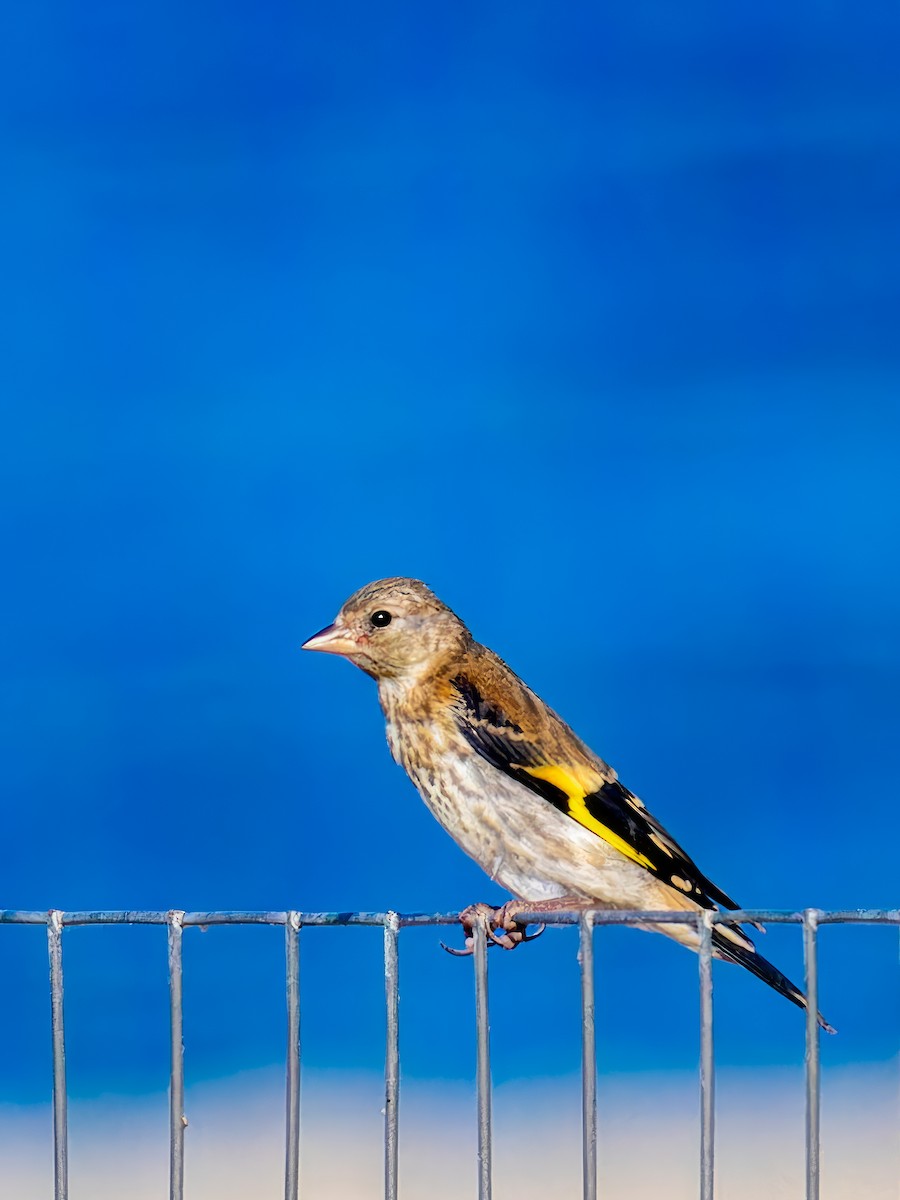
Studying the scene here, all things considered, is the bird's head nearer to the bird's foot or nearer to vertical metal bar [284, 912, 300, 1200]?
the bird's foot

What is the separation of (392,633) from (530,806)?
85 centimetres

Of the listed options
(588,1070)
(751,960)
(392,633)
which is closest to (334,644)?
(392,633)

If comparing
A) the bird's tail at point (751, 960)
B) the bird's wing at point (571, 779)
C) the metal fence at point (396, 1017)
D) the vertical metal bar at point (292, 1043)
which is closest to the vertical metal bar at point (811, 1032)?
the metal fence at point (396, 1017)

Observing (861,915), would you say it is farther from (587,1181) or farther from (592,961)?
(587,1181)

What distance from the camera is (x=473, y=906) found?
5.22 metres

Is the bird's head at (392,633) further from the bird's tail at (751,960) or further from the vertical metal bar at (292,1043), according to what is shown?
the vertical metal bar at (292,1043)

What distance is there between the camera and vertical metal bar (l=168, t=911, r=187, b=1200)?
3441 mm

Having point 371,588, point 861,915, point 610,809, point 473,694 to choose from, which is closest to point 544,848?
point 610,809

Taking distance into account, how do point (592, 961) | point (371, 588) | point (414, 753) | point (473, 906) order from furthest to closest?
point (371, 588) < point (414, 753) < point (473, 906) < point (592, 961)

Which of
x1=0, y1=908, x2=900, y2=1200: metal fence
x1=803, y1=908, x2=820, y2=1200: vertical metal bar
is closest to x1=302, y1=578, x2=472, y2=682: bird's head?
x1=0, y1=908, x2=900, y2=1200: metal fence

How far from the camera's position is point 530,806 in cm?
543

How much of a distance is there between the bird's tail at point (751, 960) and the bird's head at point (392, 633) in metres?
1.43

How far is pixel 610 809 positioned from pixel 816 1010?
8.04ft

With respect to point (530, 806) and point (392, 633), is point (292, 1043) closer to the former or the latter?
point (530, 806)
